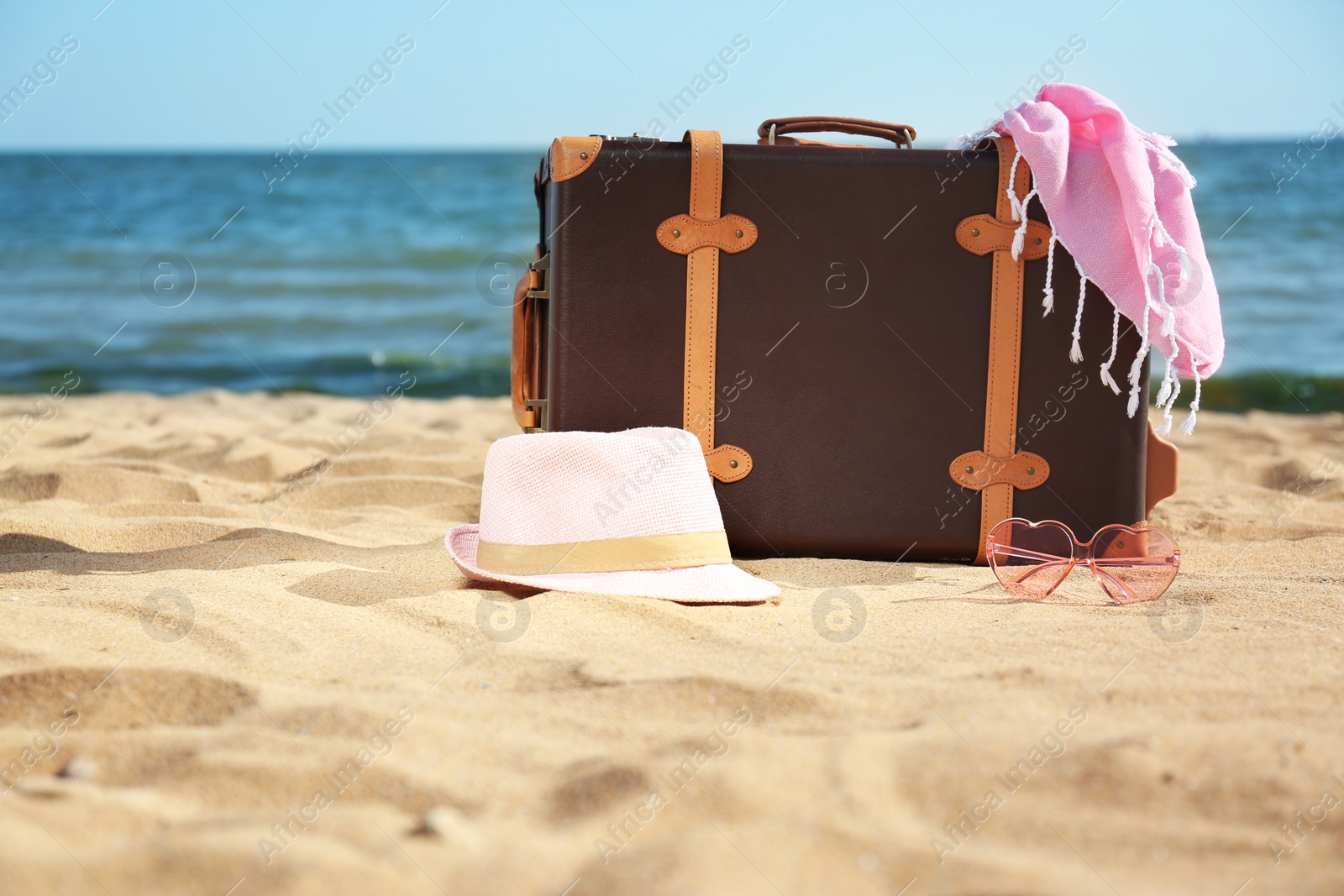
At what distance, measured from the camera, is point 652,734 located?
116 centimetres

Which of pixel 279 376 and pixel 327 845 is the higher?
pixel 327 845

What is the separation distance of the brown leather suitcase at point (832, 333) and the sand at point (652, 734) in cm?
25

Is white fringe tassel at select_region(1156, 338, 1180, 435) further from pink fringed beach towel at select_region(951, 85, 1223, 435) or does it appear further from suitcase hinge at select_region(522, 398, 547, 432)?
suitcase hinge at select_region(522, 398, 547, 432)

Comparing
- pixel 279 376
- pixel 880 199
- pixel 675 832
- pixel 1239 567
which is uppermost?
pixel 880 199

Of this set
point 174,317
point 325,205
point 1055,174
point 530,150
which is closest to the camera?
point 1055,174

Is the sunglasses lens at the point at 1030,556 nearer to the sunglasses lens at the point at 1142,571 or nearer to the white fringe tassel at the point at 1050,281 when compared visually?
the sunglasses lens at the point at 1142,571

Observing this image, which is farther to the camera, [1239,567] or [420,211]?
[420,211]

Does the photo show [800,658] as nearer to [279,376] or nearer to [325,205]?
[279,376]

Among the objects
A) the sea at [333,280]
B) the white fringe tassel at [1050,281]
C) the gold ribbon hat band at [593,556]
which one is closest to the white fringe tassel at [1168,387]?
the white fringe tassel at [1050,281]

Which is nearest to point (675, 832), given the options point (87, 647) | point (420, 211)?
point (87, 647)

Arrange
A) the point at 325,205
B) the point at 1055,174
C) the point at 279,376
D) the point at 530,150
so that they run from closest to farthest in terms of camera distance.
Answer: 1. the point at 1055,174
2. the point at 279,376
3. the point at 325,205
4. the point at 530,150

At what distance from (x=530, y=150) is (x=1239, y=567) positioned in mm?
16486

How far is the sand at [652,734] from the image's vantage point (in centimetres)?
90

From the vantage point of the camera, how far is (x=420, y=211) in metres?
10.6
